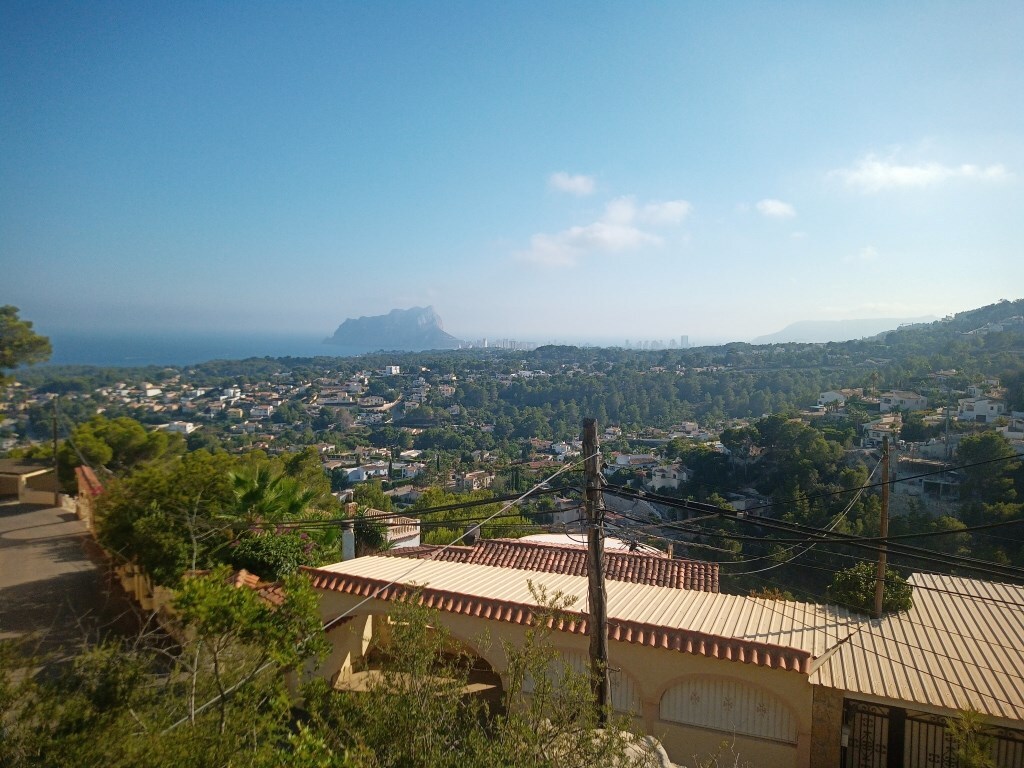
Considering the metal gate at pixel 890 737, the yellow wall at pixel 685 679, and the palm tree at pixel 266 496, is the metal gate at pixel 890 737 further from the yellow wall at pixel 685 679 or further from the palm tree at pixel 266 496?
the palm tree at pixel 266 496

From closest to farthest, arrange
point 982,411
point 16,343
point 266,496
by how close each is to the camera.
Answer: point 266,496
point 16,343
point 982,411

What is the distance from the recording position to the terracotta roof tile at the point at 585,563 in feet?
36.4

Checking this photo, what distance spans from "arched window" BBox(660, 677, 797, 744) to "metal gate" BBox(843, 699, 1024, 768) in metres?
0.81

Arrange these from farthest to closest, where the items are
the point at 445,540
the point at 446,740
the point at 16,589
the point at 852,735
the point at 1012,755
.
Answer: the point at 445,540 → the point at 16,589 → the point at 852,735 → the point at 1012,755 → the point at 446,740

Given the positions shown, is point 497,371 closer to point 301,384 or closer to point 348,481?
point 301,384

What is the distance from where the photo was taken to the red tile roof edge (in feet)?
22.0

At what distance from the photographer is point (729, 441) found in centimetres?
3556

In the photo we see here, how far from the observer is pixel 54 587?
13.3 m

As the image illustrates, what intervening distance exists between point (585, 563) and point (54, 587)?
1196 cm

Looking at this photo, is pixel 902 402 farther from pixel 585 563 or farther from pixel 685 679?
pixel 685 679

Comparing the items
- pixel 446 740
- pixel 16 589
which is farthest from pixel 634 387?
pixel 446 740

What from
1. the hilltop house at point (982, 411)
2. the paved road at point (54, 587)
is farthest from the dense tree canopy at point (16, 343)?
the hilltop house at point (982, 411)

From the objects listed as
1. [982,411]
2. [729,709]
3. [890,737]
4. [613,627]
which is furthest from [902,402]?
[613,627]

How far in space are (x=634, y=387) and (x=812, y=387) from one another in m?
18.9
